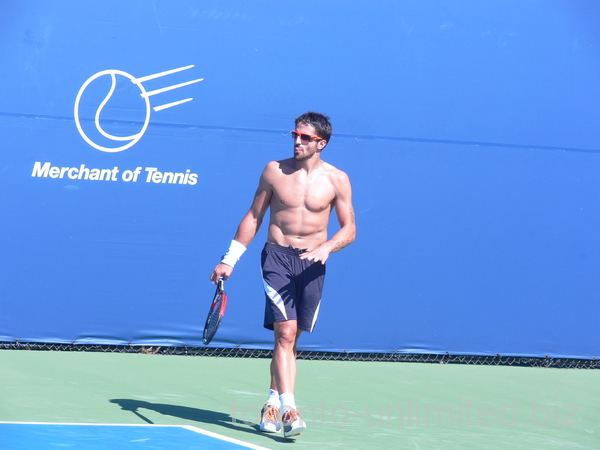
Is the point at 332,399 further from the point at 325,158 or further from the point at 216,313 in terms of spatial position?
the point at 325,158

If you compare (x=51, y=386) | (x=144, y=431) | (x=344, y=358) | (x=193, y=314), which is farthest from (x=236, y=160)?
(x=144, y=431)

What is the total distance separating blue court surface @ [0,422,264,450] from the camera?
147 inches

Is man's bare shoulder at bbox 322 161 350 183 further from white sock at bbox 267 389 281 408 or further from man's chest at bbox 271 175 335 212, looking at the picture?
white sock at bbox 267 389 281 408

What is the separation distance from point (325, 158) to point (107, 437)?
347 cm

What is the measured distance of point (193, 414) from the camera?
4.72 metres

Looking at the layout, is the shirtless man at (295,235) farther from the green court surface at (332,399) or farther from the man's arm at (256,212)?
the green court surface at (332,399)

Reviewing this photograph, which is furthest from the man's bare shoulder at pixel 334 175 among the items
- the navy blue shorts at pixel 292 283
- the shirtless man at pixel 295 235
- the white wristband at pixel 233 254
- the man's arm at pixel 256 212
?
the white wristband at pixel 233 254

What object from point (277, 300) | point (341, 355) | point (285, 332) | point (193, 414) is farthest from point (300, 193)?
point (341, 355)

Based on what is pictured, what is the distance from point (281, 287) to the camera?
177 inches

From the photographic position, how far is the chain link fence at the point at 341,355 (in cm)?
660

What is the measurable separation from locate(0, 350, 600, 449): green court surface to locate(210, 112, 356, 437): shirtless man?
529mm

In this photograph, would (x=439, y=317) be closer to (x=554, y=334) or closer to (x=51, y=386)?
(x=554, y=334)

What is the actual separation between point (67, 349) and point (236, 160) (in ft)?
6.30

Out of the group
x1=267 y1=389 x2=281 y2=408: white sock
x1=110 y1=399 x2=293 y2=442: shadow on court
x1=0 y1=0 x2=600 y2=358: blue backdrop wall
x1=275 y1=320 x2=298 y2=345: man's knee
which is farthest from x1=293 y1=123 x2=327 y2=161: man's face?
x1=0 y1=0 x2=600 y2=358: blue backdrop wall
